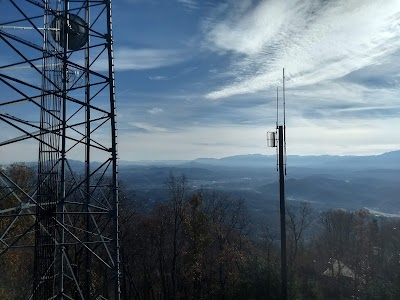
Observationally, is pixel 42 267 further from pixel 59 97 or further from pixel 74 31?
pixel 74 31

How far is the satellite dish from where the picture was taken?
7871 mm

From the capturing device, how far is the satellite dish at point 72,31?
7.87 meters

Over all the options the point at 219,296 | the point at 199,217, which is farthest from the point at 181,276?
the point at 199,217

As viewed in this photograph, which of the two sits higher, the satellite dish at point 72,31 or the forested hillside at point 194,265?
the satellite dish at point 72,31

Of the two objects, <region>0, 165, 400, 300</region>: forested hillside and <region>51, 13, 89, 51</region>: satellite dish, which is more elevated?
<region>51, 13, 89, 51</region>: satellite dish

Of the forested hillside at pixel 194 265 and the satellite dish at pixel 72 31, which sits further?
the forested hillside at pixel 194 265

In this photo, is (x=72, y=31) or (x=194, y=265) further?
(x=194, y=265)

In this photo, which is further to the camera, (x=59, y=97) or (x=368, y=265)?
(x=368, y=265)

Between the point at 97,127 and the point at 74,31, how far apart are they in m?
2.13

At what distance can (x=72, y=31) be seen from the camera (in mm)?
8008

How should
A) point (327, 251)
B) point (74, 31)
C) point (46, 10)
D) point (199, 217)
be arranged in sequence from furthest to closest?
point (327, 251)
point (199, 217)
point (74, 31)
point (46, 10)

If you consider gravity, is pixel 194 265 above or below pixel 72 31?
below

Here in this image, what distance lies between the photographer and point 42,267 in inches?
302

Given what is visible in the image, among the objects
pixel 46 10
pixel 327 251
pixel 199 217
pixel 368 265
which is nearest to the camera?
pixel 46 10
